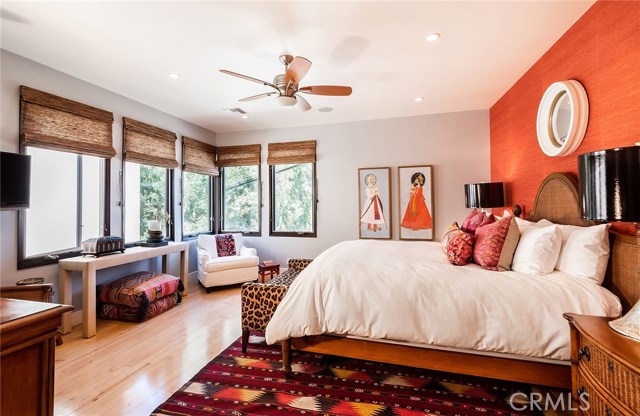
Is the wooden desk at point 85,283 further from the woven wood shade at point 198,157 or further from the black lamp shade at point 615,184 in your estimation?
the black lamp shade at point 615,184

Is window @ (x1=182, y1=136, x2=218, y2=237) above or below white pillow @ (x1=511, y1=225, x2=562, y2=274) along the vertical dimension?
above

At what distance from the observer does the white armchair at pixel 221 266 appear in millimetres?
4215

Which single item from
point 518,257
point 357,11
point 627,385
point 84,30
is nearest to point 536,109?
point 518,257

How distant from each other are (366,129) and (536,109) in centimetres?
242

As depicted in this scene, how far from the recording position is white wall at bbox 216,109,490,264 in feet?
14.3

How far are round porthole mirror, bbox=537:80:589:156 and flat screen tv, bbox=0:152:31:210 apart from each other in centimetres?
447

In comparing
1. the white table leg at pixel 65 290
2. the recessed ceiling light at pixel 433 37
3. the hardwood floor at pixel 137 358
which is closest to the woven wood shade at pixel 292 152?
the hardwood floor at pixel 137 358

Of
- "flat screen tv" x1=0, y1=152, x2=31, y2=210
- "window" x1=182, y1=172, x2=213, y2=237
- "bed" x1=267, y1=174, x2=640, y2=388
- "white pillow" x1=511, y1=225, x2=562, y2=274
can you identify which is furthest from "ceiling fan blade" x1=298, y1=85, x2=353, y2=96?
"window" x1=182, y1=172, x2=213, y2=237

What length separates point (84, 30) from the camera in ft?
7.55

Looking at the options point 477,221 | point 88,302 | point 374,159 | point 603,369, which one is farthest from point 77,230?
point 603,369

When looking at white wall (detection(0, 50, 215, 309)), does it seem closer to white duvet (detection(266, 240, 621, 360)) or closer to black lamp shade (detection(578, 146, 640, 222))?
white duvet (detection(266, 240, 621, 360))

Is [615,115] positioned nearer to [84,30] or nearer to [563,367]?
[563,367]

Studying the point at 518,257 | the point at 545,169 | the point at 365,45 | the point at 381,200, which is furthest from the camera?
the point at 381,200

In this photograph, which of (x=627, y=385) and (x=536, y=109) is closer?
(x=627, y=385)
